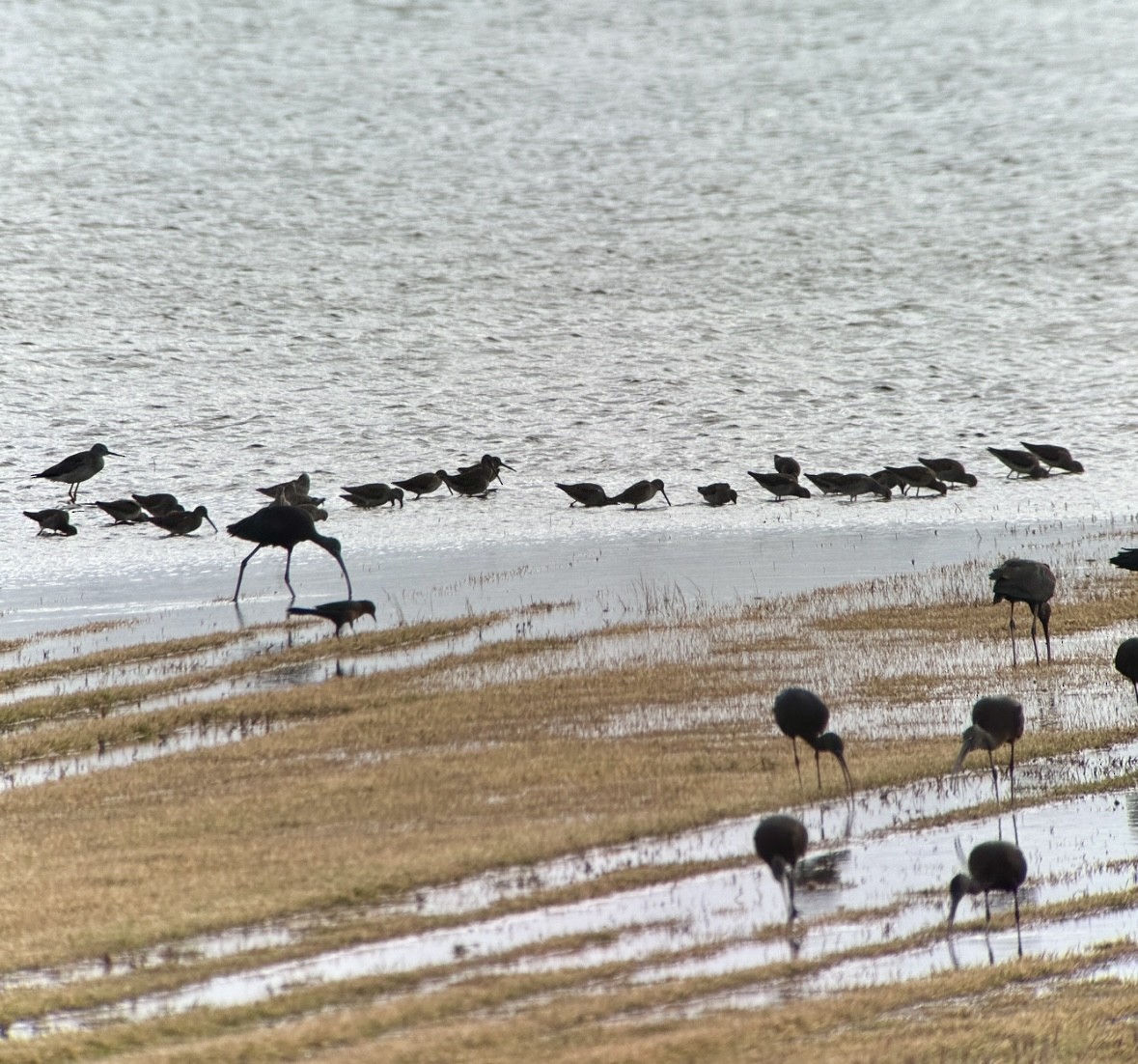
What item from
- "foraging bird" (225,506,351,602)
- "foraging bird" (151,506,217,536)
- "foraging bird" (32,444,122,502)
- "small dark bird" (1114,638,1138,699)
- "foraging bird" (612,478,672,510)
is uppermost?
"foraging bird" (32,444,122,502)

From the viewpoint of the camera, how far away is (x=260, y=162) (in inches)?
2547

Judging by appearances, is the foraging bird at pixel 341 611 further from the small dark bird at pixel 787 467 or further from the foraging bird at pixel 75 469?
the small dark bird at pixel 787 467

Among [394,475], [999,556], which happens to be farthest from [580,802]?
[394,475]

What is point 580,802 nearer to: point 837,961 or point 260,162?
point 837,961

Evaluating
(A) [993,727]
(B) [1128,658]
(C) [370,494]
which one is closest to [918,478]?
(C) [370,494]

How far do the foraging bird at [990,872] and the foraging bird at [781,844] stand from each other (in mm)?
816

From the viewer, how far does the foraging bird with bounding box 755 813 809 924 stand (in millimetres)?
9070

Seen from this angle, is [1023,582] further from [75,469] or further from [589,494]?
[75,469]

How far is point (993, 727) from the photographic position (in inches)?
449

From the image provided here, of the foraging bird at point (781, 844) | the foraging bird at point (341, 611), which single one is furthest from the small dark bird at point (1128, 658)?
the foraging bird at point (341, 611)

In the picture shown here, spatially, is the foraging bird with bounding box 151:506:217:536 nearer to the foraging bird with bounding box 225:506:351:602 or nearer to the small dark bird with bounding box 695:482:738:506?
the foraging bird with bounding box 225:506:351:602

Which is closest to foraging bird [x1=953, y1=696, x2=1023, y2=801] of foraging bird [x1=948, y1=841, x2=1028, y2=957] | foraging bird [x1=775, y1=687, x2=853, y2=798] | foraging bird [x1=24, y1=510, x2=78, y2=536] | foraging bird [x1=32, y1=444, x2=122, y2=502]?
foraging bird [x1=775, y1=687, x2=853, y2=798]

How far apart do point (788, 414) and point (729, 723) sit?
24861mm

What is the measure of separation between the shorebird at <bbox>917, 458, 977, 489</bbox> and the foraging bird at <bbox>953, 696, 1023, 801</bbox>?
1825 centimetres
